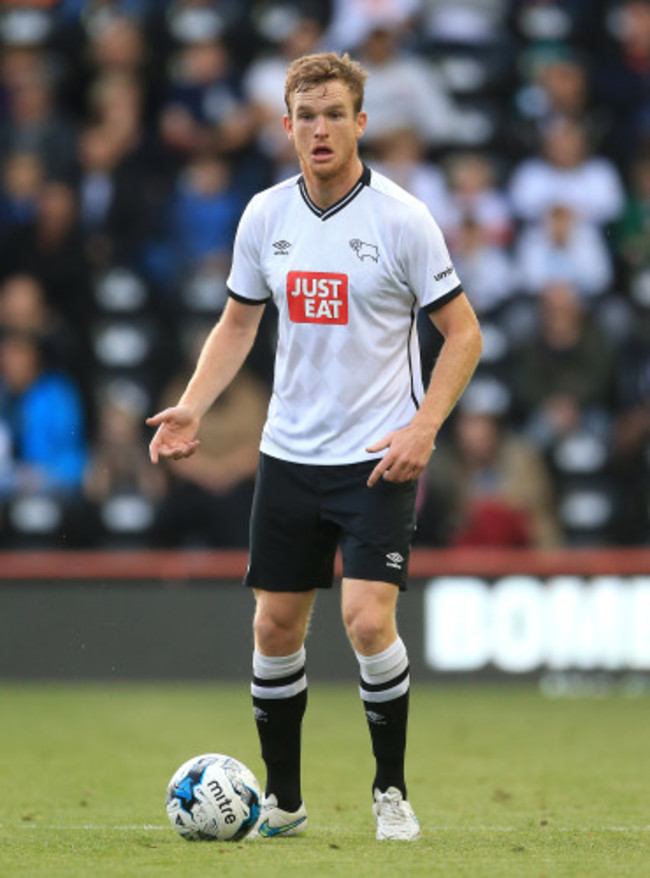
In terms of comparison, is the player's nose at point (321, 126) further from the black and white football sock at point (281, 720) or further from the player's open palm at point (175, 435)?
the black and white football sock at point (281, 720)

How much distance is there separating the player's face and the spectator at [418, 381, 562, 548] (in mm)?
6834

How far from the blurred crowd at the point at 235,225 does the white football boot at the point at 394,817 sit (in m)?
6.53

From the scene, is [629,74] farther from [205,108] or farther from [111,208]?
[111,208]

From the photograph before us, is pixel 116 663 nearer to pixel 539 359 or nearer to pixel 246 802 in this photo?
pixel 539 359

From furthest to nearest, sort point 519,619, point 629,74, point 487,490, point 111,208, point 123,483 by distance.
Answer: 1. point 629,74
2. point 111,208
3. point 123,483
4. point 487,490
5. point 519,619

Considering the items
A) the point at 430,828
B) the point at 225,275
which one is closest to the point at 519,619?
the point at 225,275

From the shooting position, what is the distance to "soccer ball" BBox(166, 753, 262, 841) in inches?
252

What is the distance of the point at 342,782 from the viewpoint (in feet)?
28.1

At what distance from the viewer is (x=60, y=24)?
1633 centimetres

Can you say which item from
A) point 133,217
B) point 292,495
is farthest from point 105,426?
point 292,495

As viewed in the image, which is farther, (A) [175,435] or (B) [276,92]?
(B) [276,92]

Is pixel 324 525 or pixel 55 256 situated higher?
pixel 55 256

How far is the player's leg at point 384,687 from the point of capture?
6383 mm

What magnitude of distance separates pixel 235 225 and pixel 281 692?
8.41 m
